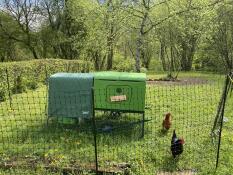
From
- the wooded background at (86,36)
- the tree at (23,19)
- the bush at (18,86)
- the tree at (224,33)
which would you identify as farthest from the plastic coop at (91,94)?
the tree at (23,19)

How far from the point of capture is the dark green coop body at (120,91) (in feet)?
27.7

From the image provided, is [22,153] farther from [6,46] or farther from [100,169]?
[6,46]

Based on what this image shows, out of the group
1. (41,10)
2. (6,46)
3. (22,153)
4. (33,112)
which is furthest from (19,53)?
(22,153)

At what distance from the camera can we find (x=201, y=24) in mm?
23859

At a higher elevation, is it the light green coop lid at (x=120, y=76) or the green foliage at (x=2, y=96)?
the light green coop lid at (x=120, y=76)

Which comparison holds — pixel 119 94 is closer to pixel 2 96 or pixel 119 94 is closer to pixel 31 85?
pixel 2 96

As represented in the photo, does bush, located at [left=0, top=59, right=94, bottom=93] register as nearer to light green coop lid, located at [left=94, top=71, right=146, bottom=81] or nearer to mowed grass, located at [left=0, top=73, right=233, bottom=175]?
mowed grass, located at [left=0, top=73, right=233, bottom=175]

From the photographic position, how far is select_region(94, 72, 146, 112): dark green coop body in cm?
845

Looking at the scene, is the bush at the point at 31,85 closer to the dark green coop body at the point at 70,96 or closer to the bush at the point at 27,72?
the bush at the point at 27,72

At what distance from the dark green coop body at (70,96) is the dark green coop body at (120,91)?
0.82 feet

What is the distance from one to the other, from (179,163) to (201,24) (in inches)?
731

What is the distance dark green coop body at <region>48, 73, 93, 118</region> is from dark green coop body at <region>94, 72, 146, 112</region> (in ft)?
0.82

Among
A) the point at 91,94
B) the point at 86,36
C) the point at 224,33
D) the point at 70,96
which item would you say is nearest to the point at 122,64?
the point at 86,36

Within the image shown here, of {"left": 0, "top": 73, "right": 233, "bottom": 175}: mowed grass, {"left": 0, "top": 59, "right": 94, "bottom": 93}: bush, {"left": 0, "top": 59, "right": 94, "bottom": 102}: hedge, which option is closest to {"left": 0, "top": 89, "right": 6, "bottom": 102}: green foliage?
{"left": 0, "top": 59, "right": 94, "bottom": 102}: hedge
